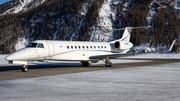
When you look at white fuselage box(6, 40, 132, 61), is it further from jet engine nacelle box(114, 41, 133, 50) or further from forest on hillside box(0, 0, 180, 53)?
forest on hillside box(0, 0, 180, 53)

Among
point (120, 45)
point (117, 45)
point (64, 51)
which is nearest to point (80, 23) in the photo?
point (117, 45)

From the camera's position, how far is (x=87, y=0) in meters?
165

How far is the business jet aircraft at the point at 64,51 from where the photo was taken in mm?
15984

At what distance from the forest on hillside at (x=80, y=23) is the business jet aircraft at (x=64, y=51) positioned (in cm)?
9976

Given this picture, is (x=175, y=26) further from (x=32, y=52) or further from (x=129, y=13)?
(x=32, y=52)

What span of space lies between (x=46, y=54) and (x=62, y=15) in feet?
474


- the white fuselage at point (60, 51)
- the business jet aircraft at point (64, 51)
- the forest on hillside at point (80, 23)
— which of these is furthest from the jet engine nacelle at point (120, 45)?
the forest on hillside at point (80, 23)

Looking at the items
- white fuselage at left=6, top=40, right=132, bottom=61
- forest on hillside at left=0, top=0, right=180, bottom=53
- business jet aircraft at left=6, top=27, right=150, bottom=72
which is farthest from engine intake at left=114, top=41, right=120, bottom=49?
forest on hillside at left=0, top=0, right=180, bottom=53

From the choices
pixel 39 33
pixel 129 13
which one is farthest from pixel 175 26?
pixel 39 33

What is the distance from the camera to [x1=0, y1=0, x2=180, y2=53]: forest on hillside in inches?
5167

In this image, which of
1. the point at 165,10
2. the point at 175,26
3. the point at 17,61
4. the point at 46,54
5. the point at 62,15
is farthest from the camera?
the point at 62,15

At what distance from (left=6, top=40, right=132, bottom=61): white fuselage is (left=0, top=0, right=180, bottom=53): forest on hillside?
102 m

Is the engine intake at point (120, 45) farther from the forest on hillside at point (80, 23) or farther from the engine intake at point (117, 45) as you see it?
the forest on hillside at point (80, 23)

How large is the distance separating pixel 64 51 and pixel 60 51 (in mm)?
469
